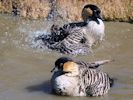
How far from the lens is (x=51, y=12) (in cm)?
1304

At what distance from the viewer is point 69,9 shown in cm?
1295

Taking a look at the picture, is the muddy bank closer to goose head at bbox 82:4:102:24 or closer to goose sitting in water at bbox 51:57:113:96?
goose head at bbox 82:4:102:24

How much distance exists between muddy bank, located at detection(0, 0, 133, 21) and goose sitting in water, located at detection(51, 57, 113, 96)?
438cm

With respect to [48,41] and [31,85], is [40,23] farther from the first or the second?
[31,85]

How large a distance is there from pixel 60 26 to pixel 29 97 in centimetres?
385

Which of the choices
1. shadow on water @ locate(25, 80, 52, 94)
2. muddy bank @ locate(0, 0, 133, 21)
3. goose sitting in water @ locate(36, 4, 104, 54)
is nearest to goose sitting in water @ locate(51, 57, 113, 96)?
shadow on water @ locate(25, 80, 52, 94)

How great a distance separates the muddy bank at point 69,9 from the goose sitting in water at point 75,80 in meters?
4.38

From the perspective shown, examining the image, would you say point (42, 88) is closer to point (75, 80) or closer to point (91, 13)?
point (75, 80)

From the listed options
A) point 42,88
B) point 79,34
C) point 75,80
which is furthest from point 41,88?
point 79,34

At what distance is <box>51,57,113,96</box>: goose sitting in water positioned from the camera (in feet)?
27.5

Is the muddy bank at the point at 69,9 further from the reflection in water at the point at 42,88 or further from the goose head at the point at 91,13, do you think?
the reflection in water at the point at 42,88

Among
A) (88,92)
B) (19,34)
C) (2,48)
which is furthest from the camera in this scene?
(19,34)

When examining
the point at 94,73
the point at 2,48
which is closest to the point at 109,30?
the point at 2,48

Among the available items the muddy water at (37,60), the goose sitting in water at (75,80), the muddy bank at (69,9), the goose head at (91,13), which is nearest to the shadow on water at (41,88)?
the muddy water at (37,60)
